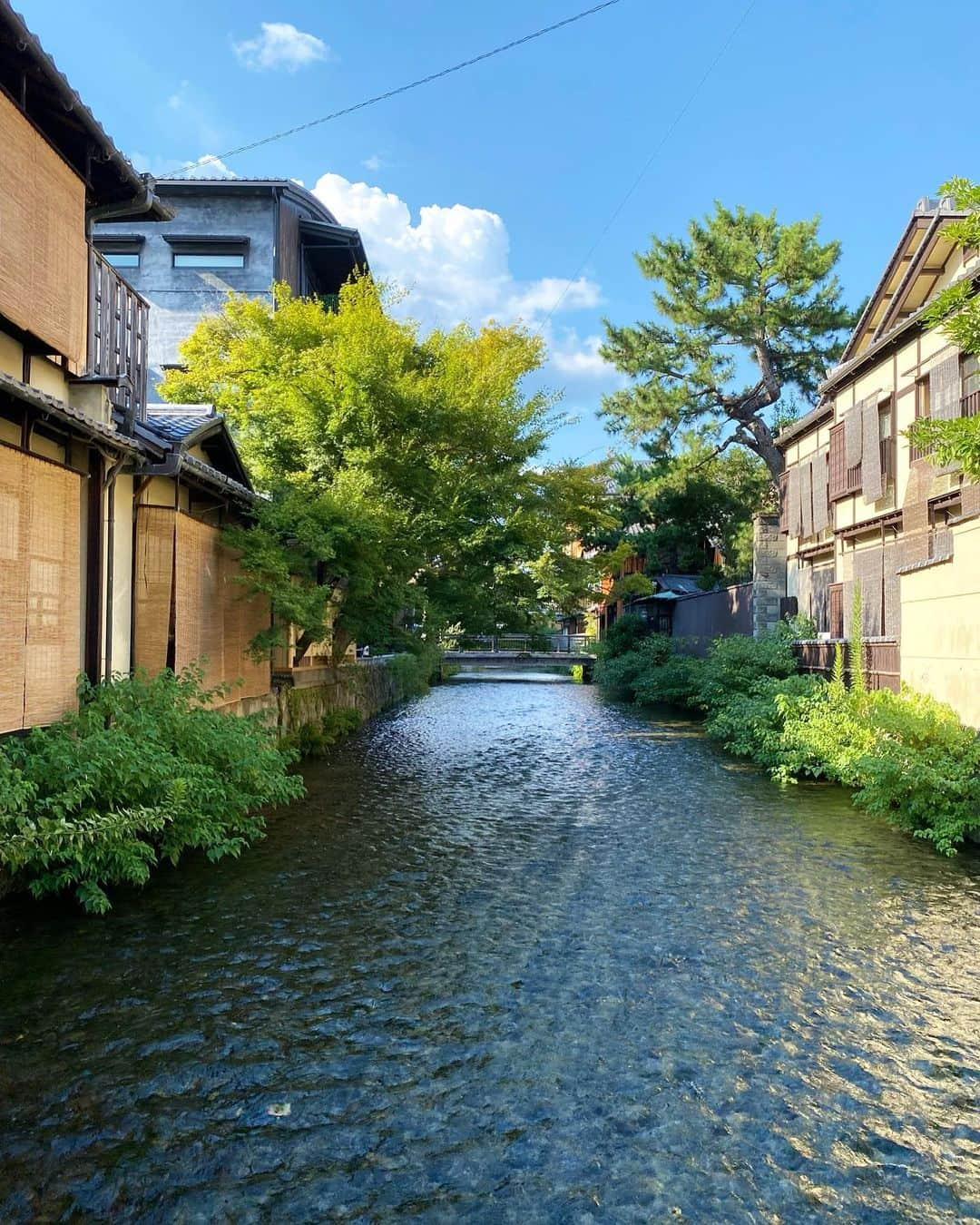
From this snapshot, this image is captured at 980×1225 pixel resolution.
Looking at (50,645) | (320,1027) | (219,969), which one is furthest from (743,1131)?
(50,645)

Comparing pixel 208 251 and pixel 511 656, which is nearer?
pixel 208 251

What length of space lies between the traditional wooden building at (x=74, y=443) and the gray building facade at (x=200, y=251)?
1656cm

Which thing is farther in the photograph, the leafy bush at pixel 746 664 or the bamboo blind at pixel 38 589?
the leafy bush at pixel 746 664

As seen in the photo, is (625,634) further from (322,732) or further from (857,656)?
(857,656)

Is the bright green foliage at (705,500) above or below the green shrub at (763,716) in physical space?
above

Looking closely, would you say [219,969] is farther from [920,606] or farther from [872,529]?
[872,529]

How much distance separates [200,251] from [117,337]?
18851mm

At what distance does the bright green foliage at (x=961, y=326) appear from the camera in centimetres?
664

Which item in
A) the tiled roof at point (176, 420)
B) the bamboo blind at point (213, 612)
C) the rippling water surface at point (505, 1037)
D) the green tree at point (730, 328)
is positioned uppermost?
the green tree at point (730, 328)

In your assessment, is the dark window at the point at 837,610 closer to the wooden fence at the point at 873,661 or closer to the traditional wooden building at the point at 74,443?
the wooden fence at the point at 873,661

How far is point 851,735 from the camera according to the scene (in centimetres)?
1120

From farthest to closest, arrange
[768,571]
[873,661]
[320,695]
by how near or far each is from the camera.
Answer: [768,571], [320,695], [873,661]

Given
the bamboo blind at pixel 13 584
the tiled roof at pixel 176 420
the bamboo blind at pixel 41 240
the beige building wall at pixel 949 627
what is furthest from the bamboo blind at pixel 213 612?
the beige building wall at pixel 949 627

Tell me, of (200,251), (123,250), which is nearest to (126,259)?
(123,250)
